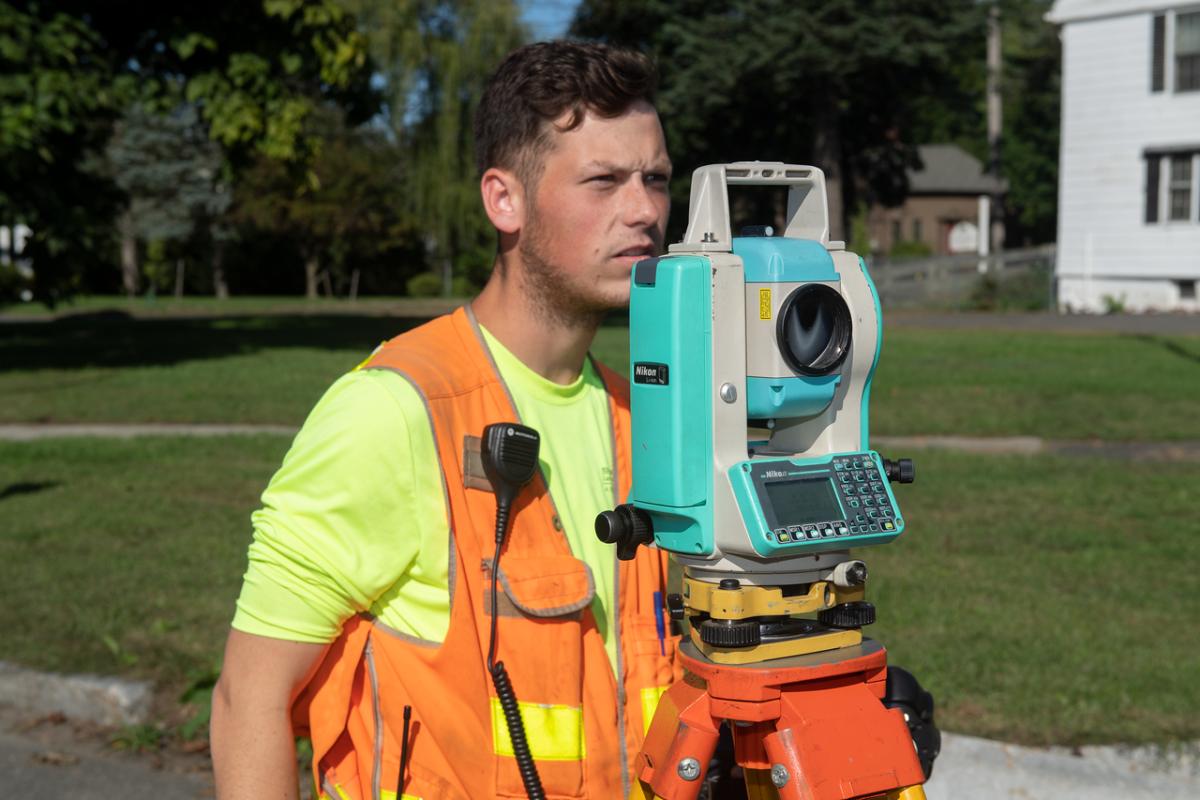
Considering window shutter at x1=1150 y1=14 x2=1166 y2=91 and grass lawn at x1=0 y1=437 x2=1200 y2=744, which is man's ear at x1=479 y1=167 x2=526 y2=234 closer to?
grass lawn at x1=0 y1=437 x2=1200 y2=744

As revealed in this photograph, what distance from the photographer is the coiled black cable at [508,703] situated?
93.0 inches

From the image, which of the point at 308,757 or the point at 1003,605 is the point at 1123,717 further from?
the point at 308,757

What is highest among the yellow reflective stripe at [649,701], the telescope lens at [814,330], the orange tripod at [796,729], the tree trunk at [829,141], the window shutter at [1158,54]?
the window shutter at [1158,54]

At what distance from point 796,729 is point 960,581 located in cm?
507

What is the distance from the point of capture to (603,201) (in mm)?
2490

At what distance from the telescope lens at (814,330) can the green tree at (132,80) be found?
53.4 ft

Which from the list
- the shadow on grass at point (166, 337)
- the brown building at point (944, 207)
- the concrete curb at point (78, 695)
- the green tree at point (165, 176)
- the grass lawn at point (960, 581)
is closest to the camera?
the grass lawn at point (960, 581)

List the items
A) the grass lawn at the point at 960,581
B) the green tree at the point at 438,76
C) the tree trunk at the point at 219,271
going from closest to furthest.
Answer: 1. the grass lawn at the point at 960,581
2. the green tree at the point at 438,76
3. the tree trunk at the point at 219,271

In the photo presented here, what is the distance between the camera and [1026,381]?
15289 millimetres

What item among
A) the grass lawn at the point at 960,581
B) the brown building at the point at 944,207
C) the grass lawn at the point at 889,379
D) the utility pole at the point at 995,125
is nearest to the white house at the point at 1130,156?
the grass lawn at the point at 889,379

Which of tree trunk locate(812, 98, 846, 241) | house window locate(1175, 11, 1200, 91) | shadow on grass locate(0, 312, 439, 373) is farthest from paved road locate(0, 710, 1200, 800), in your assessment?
tree trunk locate(812, 98, 846, 241)

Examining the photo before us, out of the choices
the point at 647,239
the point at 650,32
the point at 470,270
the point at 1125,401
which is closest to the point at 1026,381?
the point at 1125,401

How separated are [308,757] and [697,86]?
3244cm

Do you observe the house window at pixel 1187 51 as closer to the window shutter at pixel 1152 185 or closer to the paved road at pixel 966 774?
the window shutter at pixel 1152 185
